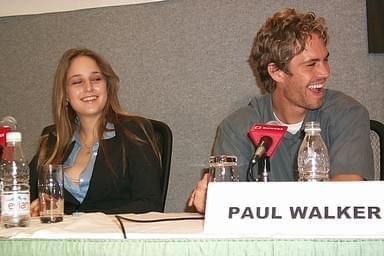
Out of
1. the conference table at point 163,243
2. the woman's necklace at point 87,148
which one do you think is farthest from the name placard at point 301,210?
the woman's necklace at point 87,148

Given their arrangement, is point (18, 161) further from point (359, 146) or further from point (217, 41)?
point (217, 41)

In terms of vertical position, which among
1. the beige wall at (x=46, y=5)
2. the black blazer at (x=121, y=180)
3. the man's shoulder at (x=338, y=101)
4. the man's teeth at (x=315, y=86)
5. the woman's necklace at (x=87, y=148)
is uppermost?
the beige wall at (x=46, y=5)

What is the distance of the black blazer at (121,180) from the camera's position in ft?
5.97

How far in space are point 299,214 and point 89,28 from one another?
72.1 inches

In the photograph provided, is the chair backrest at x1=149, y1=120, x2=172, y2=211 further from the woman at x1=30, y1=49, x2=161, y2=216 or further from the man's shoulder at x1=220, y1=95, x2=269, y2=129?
the man's shoulder at x1=220, y1=95, x2=269, y2=129

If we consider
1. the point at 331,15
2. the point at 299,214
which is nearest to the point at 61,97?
the point at 331,15

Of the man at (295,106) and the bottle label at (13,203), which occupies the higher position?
the man at (295,106)

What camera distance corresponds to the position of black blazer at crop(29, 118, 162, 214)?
182 cm

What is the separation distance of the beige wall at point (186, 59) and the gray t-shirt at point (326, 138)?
1.42 feet

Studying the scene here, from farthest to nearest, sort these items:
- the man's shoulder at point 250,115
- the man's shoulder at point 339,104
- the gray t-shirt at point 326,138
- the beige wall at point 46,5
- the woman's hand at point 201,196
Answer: the beige wall at point 46,5 → the man's shoulder at point 250,115 → the man's shoulder at point 339,104 → the gray t-shirt at point 326,138 → the woman's hand at point 201,196

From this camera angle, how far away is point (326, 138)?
1680 millimetres

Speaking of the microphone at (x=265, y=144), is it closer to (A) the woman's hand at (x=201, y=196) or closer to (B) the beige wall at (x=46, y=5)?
(A) the woman's hand at (x=201, y=196)

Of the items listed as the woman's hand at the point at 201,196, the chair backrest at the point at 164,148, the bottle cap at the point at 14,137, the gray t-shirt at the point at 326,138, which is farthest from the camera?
the chair backrest at the point at 164,148

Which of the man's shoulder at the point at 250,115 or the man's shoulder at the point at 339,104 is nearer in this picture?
the man's shoulder at the point at 339,104
